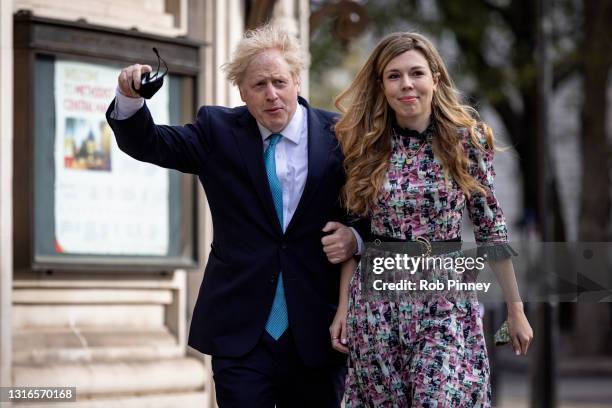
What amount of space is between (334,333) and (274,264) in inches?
13.3

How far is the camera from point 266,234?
186 inches

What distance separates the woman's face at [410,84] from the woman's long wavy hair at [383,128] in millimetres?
30

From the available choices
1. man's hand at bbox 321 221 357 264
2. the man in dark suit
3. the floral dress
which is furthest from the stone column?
the floral dress

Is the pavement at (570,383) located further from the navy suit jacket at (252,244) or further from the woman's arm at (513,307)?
the woman's arm at (513,307)

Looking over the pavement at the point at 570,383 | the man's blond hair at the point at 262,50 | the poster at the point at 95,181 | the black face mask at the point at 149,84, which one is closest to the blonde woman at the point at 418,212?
the man's blond hair at the point at 262,50

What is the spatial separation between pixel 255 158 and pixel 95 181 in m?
3.16

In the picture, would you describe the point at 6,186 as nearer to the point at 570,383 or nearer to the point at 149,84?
the point at 149,84

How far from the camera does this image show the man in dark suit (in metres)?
4.71

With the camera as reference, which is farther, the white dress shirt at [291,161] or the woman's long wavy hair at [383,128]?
the white dress shirt at [291,161]

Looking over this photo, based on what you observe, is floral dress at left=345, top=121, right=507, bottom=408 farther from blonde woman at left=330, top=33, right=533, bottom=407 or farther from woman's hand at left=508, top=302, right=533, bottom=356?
woman's hand at left=508, top=302, right=533, bottom=356

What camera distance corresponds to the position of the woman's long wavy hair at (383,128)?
448 centimetres

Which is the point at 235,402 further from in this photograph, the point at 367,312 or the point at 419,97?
the point at 419,97

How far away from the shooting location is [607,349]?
2470 cm

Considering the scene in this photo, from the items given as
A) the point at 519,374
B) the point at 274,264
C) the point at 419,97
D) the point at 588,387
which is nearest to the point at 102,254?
the point at 274,264
